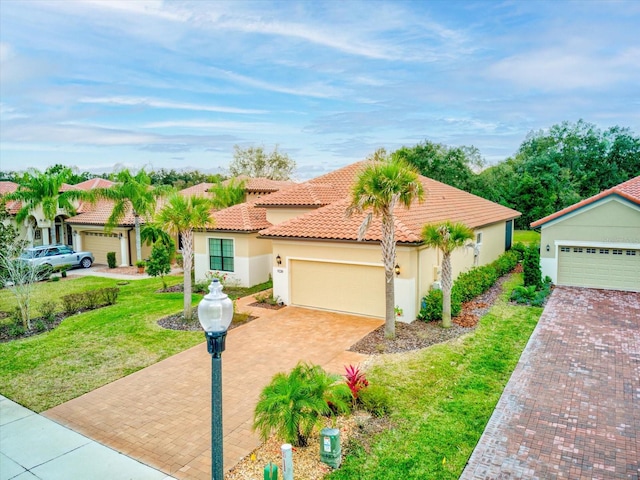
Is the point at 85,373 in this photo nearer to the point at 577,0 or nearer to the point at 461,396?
the point at 461,396

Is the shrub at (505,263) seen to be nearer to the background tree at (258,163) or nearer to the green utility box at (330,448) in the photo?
the green utility box at (330,448)

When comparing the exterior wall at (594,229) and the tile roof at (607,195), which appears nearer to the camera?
the tile roof at (607,195)

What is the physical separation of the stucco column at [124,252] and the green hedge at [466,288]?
21.0m

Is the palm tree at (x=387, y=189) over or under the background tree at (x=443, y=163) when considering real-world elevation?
under

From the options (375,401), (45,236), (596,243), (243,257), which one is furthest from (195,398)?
(45,236)

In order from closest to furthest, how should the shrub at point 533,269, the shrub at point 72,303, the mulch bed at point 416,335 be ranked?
the mulch bed at point 416,335 → the shrub at point 72,303 → the shrub at point 533,269

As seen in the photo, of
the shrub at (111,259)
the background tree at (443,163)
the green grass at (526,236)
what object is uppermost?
the background tree at (443,163)

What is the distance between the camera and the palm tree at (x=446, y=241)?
1305 centimetres

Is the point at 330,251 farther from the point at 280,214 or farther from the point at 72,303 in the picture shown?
the point at 72,303

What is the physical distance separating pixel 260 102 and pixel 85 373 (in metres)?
25.2

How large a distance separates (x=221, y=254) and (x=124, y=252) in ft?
34.9

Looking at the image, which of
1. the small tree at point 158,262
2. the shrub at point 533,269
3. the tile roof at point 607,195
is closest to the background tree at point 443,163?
the tile roof at point 607,195

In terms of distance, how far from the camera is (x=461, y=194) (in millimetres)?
26000

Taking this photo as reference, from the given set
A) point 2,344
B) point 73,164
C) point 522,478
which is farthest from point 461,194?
point 73,164
